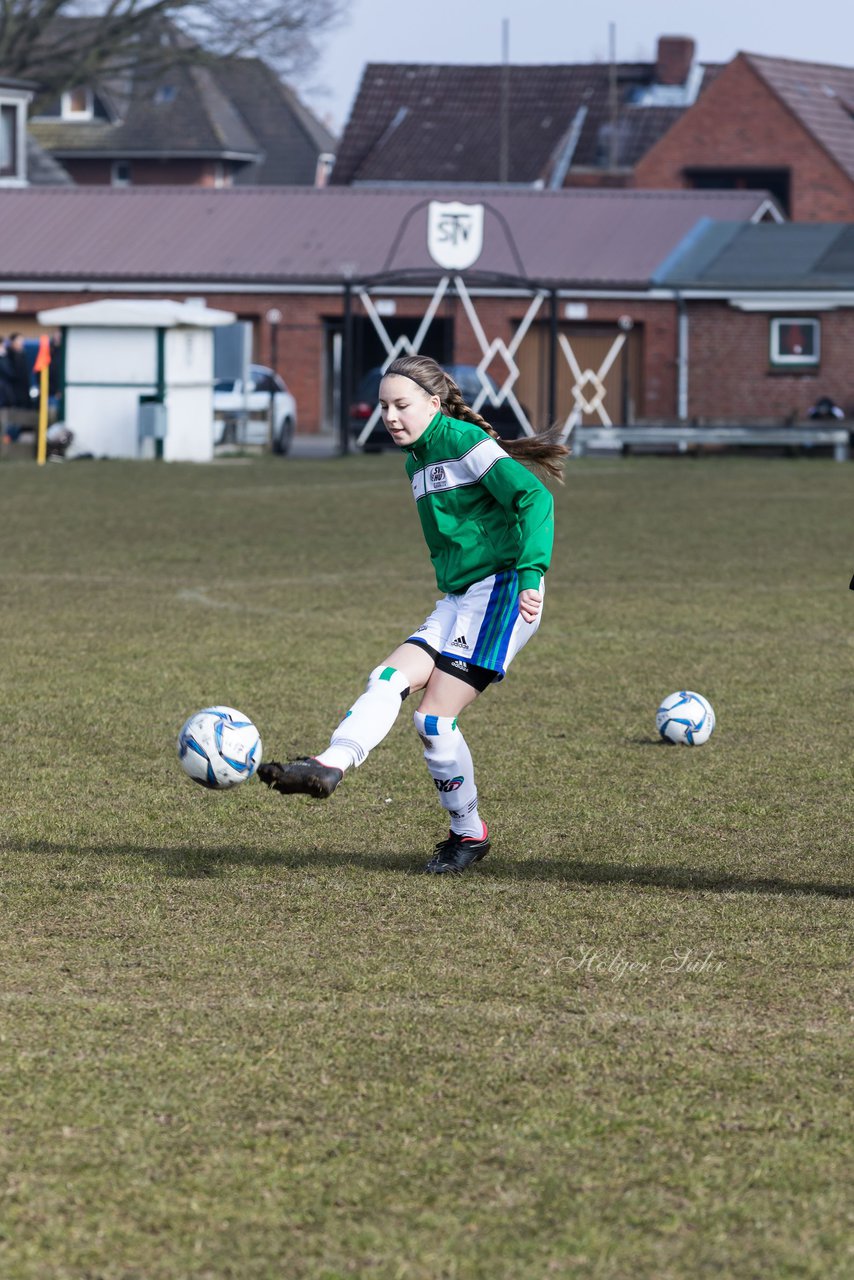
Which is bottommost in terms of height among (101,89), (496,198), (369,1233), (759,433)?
(369,1233)

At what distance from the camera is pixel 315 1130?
13.9ft

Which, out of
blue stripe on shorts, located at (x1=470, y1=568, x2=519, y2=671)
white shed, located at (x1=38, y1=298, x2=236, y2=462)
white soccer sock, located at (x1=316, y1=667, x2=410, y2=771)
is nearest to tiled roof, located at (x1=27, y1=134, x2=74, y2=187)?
white shed, located at (x1=38, y1=298, x2=236, y2=462)

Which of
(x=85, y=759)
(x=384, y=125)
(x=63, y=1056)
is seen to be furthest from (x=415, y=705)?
(x=384, y=125)

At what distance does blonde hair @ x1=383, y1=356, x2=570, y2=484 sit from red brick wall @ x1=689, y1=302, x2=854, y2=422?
119ft

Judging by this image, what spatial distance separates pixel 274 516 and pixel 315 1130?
1869cm

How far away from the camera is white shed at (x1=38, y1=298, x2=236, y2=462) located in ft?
104

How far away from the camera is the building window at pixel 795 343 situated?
139 feet

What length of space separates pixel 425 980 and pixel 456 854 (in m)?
1.44

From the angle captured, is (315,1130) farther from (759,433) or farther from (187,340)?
(759,433)

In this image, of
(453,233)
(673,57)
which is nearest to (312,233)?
(453,233)

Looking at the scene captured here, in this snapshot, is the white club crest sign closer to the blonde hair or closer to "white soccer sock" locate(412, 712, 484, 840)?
the blonde hair

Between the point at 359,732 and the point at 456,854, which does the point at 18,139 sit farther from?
the point at 359,732

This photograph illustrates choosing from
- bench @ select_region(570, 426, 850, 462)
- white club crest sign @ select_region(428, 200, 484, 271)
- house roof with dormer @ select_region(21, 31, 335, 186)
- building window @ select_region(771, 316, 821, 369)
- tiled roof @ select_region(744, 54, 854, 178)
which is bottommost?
bench @ select_region(570, 426, 850, 462)

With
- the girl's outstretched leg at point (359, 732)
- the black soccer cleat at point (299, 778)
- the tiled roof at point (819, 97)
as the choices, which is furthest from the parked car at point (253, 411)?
the black soccer cleat at point (299, 778)
